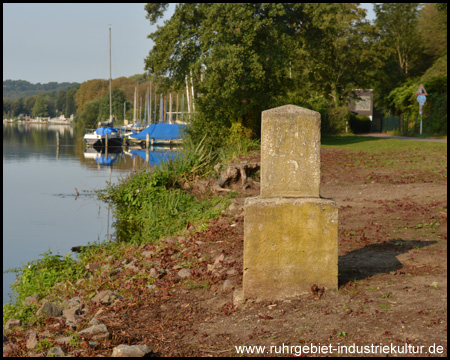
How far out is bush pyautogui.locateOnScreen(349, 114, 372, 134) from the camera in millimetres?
61094

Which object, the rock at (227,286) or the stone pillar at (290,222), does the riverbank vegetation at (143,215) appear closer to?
the rock at (227,286)

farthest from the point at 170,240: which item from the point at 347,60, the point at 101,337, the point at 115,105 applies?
the point at 115,105

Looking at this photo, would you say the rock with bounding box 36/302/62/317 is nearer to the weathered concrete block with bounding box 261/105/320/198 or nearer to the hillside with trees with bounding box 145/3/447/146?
the weathered concrete block with bounding box 261/105/320/198

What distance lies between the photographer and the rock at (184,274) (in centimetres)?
841

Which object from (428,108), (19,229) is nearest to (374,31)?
(428,108)

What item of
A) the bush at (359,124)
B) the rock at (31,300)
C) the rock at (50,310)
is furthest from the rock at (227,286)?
the bush at (359,124)

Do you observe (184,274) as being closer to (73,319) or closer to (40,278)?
(73,319)

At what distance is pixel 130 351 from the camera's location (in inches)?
210

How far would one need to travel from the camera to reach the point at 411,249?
8328mm

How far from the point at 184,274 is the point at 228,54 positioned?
20.8 metres

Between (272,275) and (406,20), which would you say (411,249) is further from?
(406,20)

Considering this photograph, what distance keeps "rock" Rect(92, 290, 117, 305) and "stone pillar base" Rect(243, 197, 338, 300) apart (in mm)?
2507

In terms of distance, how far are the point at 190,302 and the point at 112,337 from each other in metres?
1.34

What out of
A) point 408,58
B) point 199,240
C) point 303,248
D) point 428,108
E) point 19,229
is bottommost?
point 19,229
